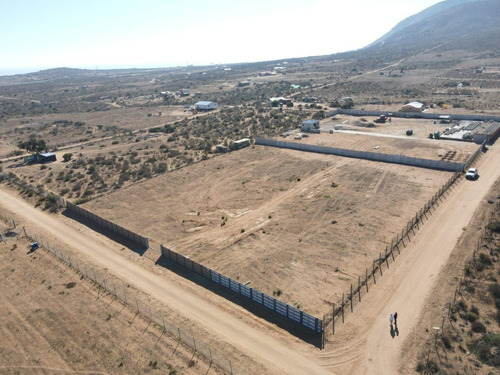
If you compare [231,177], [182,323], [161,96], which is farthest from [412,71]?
[182,323]

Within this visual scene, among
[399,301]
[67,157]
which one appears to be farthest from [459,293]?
[67,157]

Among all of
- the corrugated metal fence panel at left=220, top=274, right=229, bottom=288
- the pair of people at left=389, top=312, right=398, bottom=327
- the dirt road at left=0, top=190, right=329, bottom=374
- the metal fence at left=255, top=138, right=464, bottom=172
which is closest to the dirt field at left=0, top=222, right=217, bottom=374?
the dirt road at left=0, top=190, right=329, bottom=374

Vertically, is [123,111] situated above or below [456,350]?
below

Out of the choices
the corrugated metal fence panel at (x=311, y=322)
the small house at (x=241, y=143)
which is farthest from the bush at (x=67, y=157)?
the corrugated metal fence panel at (x=311, y=322)

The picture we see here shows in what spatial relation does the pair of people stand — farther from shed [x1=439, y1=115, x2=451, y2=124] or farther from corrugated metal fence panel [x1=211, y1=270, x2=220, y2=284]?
shed [x1=439, y1=115, x2=451, y2=124]

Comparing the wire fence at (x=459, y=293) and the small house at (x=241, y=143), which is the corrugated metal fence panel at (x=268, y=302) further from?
the small house at (x=241, y=143)

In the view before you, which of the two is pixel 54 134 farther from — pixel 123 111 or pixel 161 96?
pixel 161 96
